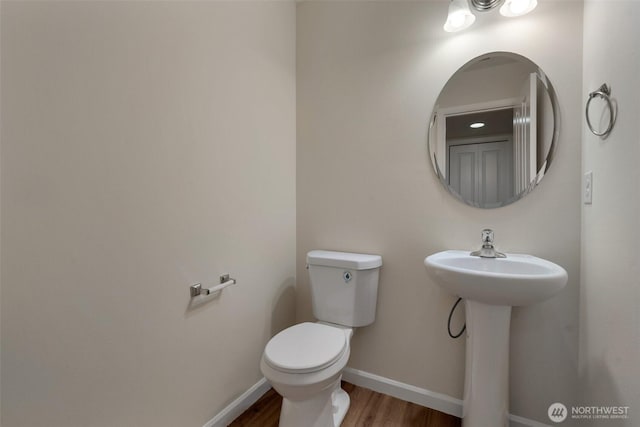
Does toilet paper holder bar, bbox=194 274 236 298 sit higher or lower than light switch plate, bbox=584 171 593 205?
lower

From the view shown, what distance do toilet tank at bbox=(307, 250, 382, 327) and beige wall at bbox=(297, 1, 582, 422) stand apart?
0.11m

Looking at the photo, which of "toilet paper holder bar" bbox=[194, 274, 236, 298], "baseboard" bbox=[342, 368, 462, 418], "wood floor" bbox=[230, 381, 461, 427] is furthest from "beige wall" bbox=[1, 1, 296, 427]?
"baseboard" bbox=[342, 368, 462, 418]

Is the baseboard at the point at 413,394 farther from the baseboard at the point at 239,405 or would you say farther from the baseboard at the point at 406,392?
the baseboard at the point at 239,405

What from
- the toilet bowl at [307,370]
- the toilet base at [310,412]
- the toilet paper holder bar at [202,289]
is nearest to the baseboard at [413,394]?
the toilet bowl at [307,370]

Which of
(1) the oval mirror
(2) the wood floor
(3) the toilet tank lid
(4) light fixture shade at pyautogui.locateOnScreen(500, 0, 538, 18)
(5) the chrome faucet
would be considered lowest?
(2) the wood floor

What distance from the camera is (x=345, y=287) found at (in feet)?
4.91

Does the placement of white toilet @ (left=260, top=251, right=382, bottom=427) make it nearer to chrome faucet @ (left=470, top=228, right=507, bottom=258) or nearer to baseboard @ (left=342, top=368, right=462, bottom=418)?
baseboard @ (left=342, top=368, right=462, bottom=418)

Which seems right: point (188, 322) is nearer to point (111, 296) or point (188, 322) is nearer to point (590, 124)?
point (111, 296)

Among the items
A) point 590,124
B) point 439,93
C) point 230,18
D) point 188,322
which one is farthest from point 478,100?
point 188,322

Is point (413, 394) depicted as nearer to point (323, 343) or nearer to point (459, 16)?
point (323, 343)

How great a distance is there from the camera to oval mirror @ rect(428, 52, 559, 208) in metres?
1.25

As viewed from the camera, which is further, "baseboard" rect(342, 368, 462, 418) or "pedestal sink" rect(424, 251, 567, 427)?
"baseboard" rect(342, 368, 462, 418)

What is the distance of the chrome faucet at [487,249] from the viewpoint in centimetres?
123

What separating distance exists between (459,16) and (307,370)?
1.73 meters
